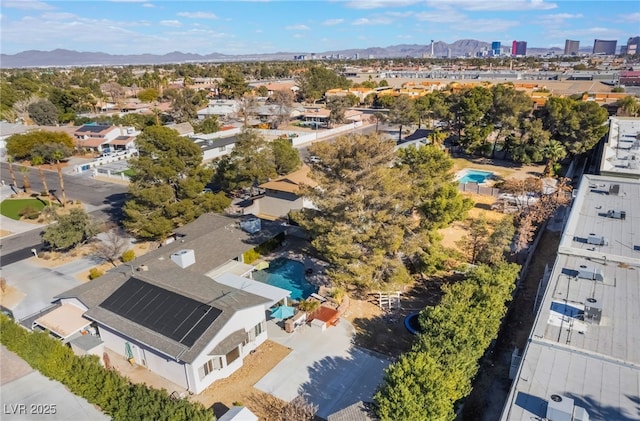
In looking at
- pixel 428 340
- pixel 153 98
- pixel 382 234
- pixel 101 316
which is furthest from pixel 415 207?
pixel 153 98

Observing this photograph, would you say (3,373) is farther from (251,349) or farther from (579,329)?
(579,329)

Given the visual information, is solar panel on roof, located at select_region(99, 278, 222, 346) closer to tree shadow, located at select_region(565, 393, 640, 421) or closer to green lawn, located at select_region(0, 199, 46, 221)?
tree shadow, located at select_region(565, 393, 640, 421)

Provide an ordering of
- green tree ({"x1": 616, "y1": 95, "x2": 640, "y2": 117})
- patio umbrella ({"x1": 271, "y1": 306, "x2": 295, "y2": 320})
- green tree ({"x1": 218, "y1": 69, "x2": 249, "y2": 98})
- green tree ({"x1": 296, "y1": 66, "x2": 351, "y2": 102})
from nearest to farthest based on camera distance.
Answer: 1. patio umbrella ({"x1": 271, "y1": 306, "x2": 295, "y2": 320})
2. green tree ({"x1": 616, "y1": 95, "x2": 640, "y2": 117})
3. green tree ({"x1": 218, "y1": 69, "x2": 249, "y2": 98})
4. green tree ({"x1": 296, "y1": 66, "x2": 351, "y2": 102})

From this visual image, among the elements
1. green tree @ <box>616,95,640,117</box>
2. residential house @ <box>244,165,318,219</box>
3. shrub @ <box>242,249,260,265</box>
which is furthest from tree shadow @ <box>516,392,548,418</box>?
green tree @ <box>616,95,640,117</box>

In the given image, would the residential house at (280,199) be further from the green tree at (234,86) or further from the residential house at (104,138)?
the green tree at (234,86)

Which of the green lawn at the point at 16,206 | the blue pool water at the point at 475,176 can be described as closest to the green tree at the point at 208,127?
the green lawn at the point at 16,206

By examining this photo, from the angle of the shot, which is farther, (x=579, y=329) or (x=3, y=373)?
(x=3, y=373)
